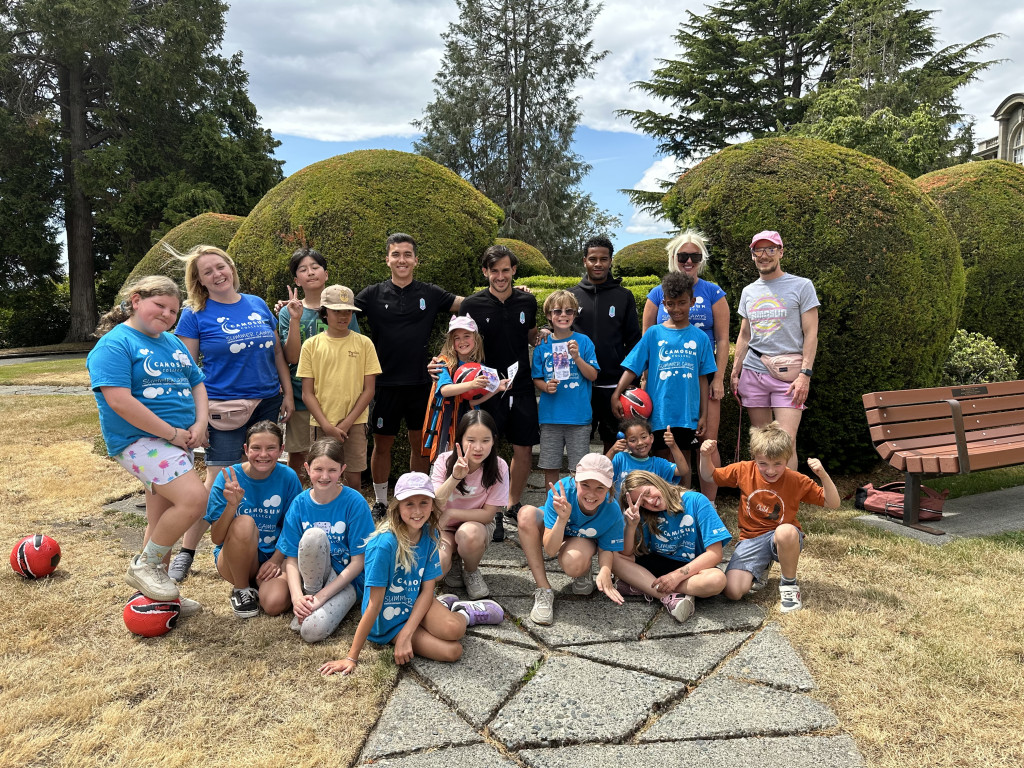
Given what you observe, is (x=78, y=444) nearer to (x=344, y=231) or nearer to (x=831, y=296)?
(x=344, y=231)

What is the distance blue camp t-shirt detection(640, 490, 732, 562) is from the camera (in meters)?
3.51

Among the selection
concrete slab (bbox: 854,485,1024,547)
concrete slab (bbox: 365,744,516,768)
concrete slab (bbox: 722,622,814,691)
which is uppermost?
concrete slab (bbox: 854,485,1024,547)

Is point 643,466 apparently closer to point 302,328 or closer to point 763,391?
point 763,391

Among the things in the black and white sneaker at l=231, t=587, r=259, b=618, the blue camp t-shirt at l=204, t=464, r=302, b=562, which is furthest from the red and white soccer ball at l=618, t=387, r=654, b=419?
the black and white sneaker at l=231, t=587, r=259, b=618

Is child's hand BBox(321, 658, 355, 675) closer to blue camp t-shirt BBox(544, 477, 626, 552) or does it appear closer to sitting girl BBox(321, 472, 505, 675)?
sitting girl BBox(321, 472, 505, 675)

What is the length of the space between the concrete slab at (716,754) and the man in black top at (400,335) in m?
2.52

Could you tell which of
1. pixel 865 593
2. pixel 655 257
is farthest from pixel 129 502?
pixel 655 257

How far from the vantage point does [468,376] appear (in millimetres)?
3982

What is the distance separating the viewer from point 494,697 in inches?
103

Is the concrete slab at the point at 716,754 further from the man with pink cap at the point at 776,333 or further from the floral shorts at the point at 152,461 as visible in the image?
the man with pink cap at the point at 776,333

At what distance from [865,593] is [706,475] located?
1.00 m

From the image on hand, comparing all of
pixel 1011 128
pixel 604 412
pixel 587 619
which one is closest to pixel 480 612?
pixel 587 619

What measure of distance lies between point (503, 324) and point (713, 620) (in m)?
2.23

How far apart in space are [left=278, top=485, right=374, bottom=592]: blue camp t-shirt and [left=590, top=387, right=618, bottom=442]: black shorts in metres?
1.85
